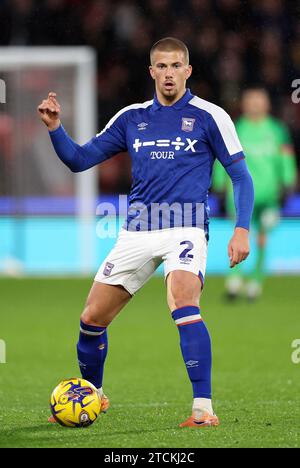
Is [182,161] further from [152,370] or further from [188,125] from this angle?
[152,370]

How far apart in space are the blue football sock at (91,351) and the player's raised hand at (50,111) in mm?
1087

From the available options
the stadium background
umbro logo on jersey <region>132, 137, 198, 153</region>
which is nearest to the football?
umbro logo on jersey <region>132, 137, 198, 153</region>

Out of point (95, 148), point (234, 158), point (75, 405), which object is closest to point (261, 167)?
point (95, 148)

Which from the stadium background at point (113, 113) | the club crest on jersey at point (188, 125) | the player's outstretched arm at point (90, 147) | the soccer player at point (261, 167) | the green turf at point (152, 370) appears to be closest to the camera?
the green turf at point (152, 370)

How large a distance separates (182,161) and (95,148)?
0.57 m

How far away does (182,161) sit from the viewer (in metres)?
5.82

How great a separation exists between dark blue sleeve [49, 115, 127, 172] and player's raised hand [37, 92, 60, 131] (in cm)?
14

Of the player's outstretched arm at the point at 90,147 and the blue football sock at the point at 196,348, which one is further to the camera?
Result: the player's outstretched arm at the point at 90,147

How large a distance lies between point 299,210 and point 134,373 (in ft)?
25.4

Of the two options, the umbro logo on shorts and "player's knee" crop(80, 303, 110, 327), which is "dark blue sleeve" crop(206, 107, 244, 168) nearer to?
the umbro logo on shorts

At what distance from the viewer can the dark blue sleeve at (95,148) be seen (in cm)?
607

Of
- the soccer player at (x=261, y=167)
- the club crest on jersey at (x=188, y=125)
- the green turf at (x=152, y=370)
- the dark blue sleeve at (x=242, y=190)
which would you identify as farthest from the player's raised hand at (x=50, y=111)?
the soccer player at (x=261, y=167)

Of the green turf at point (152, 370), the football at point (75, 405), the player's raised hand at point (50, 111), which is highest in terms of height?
the player's raised hand at point (50, 111)

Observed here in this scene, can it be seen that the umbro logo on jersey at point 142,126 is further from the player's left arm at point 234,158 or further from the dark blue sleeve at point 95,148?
the player's left arm at point 234,158
